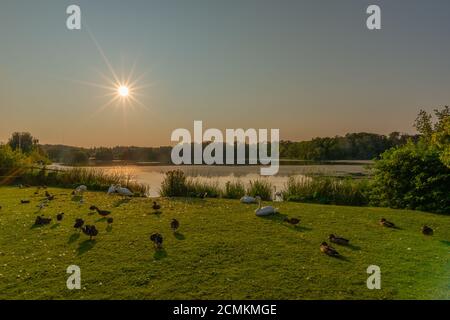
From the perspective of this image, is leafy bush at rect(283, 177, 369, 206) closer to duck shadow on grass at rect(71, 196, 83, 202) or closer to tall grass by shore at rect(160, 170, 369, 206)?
tall grass by shore at rect(160, 170, 369, 206)

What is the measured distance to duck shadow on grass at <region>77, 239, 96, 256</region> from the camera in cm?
612

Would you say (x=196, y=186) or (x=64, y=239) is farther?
(x=196, y=186)

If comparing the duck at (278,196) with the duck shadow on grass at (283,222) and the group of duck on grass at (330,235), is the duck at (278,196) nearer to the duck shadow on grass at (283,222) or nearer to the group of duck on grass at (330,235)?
the group of duck on grass at (330,235)

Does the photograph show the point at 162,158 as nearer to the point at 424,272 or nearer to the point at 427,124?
the point at 427,124

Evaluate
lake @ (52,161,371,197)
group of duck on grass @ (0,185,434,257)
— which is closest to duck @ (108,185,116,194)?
group of duck on grass @ (0,185,434,257)

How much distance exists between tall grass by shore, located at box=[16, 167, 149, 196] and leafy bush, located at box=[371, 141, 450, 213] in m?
10.5

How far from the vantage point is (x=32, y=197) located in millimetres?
12969

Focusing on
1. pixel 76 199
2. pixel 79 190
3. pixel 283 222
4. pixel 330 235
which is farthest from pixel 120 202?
pixel 330 235

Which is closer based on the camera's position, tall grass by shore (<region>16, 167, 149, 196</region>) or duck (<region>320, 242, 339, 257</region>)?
duck (<region>320, 242, 339, 257</region>)

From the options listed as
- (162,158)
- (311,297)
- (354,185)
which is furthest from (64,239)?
(162,158)

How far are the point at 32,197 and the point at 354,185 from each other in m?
12.4

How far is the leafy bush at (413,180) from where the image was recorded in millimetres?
10438

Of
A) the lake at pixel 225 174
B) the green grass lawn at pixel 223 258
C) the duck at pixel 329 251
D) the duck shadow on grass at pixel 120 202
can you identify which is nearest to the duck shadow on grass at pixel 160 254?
the green grass lawn at pixel 223 258

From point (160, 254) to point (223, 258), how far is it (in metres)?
1.09
